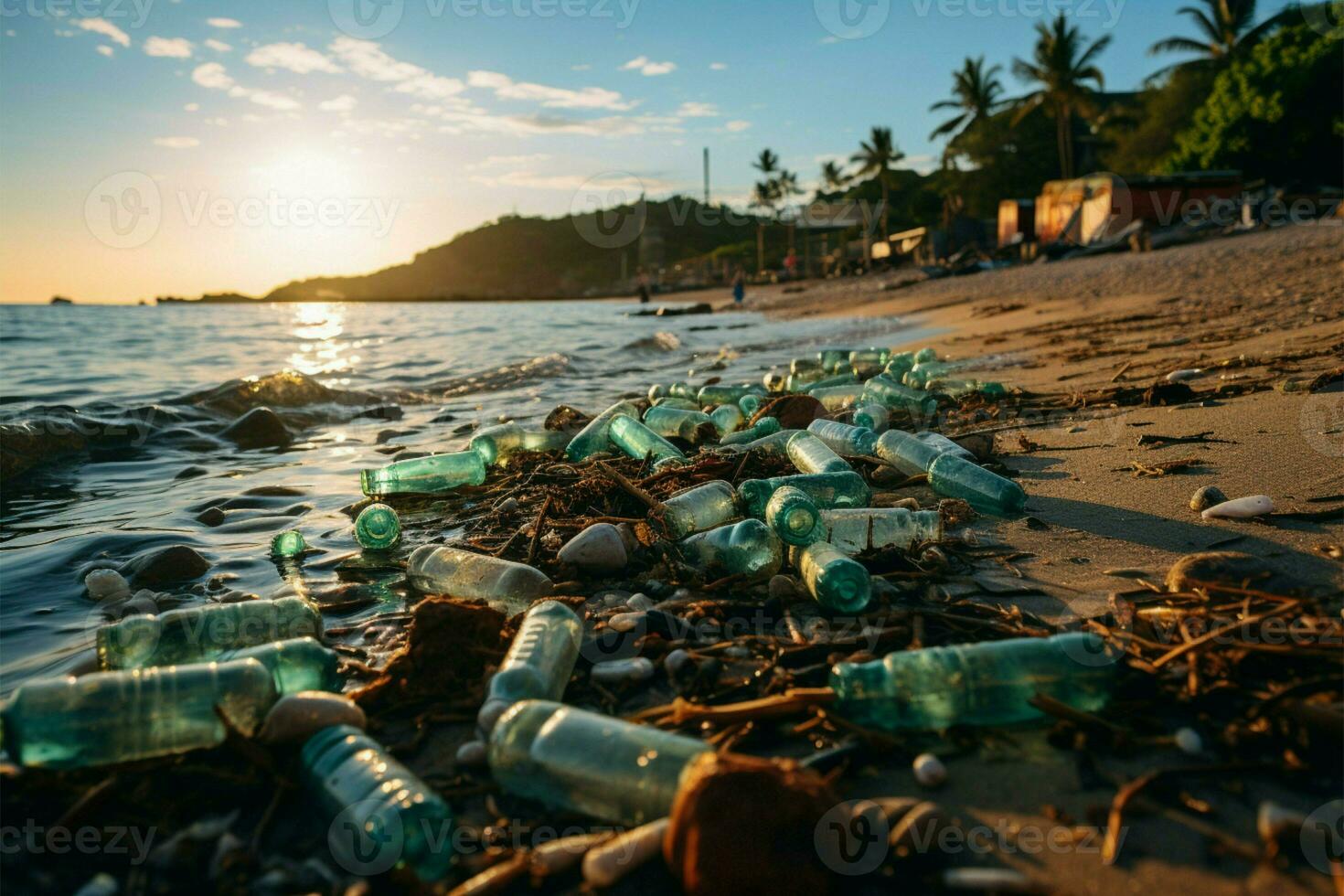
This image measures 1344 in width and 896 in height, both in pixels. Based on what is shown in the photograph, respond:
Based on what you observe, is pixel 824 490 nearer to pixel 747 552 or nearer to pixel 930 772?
pixel 747 552

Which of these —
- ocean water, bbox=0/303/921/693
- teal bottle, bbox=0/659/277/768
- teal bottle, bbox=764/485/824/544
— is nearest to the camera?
teal bottle, bbox=0/659/277/768

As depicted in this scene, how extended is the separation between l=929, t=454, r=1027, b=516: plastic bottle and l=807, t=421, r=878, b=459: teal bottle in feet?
1.63

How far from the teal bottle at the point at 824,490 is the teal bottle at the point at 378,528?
140 centimetres

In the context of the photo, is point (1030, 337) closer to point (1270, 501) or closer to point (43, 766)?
point (1270, 501)

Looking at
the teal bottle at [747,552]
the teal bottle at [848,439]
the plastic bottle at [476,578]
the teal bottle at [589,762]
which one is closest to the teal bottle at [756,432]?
the teal bottle at [848,439]

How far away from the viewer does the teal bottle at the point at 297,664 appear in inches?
77.2

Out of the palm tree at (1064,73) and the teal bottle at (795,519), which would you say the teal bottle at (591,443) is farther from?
the palm tree at (1064,73)

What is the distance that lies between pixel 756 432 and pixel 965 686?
109 inches

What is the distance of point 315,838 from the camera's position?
4.79ft

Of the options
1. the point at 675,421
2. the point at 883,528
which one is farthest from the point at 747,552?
the point at 675,421

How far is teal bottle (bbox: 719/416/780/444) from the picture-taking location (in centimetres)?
431

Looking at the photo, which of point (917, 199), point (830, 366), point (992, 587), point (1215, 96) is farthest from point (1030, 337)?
point (917, 199)

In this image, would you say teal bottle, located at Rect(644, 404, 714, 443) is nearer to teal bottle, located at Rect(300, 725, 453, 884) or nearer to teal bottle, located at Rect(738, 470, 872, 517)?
teal bottle, located at Rect(738, 470, 872, 517)

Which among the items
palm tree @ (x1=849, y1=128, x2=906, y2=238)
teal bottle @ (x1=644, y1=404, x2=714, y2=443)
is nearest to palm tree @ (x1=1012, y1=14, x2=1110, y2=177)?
palm tree @ (x1=849, y1=128, x2=906, y2=238)
